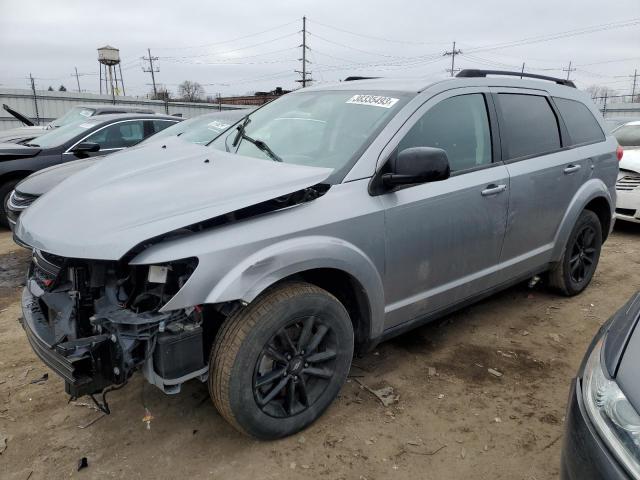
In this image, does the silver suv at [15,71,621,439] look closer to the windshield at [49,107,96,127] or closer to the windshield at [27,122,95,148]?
the windshield at [27,122,95,148]

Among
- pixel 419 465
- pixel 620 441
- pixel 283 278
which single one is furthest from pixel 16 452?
pixel 620 441

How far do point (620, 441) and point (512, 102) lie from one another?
2.71m

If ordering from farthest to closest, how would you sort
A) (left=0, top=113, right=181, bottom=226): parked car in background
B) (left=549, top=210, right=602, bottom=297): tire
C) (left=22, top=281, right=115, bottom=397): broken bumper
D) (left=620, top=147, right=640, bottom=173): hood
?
(left=620, top=147, right=640, bottom=173): hood < (left=0, top=113, right=181, bottom=226): parked car in background < (left=549, top=210, right=602, bottom=297): tire < (left=22, top=281, right=115, bottom=397): broken bumper

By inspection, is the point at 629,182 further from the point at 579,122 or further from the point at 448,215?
the point at 448,215

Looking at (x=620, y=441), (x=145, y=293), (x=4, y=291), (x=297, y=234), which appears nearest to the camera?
(x=620, y=441)

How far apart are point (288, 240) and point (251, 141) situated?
3.58 ft

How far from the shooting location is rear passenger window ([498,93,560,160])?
3.48 metres

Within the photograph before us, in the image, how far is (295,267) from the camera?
2324 millimetres

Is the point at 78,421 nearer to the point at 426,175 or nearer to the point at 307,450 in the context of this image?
the point at 307,450

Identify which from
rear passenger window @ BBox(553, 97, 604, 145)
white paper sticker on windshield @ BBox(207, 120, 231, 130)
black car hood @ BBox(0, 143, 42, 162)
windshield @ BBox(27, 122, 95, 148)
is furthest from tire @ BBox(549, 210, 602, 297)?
black car hood @ BBox(0, 143, 42, 162)

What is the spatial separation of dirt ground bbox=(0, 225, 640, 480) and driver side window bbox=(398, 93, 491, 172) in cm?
134

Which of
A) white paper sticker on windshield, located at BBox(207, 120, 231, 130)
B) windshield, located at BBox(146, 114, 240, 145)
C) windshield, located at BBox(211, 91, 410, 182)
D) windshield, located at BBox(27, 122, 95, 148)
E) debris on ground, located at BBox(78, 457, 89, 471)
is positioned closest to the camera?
debris on ground, located at BBox(78, 457, 89, 471)

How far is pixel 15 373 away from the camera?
315 centimetres

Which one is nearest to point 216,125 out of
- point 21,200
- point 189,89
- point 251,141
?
point 21,200
